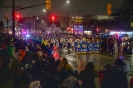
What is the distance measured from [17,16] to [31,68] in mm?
23341

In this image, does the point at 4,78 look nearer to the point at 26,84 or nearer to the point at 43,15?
the point at 26,84

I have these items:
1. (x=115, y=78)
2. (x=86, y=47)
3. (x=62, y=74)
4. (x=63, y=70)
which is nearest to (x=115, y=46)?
(x=86, y=47)

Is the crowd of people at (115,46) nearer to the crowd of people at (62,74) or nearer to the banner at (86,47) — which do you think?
the banner at (86,47)

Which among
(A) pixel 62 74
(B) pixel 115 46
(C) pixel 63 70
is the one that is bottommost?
(A) pixel 62 74

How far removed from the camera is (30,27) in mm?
96688

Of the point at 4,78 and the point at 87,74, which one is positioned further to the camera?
the point at 4,78

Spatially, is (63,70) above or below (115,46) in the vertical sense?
below

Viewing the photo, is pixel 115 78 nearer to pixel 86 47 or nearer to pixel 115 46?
pixel 86 47

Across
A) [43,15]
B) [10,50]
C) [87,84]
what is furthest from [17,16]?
[43,15]

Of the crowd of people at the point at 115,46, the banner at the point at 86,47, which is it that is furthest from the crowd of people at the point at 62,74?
the crowd of people at the point at 115,46

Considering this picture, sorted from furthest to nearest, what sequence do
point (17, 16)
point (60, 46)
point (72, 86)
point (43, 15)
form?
point (43, 15), point (17, 16), point (60, 46), point (72, 86)

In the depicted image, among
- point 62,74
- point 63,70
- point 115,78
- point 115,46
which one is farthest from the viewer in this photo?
point 115,46

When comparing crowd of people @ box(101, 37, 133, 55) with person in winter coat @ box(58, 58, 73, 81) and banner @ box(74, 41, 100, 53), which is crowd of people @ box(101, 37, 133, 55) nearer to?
banner @ box(74, 41, 100, 53)

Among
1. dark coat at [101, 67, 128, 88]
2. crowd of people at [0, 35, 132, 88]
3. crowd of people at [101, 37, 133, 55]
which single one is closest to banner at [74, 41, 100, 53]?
crowd of people at [101, 37, 133, 55]
